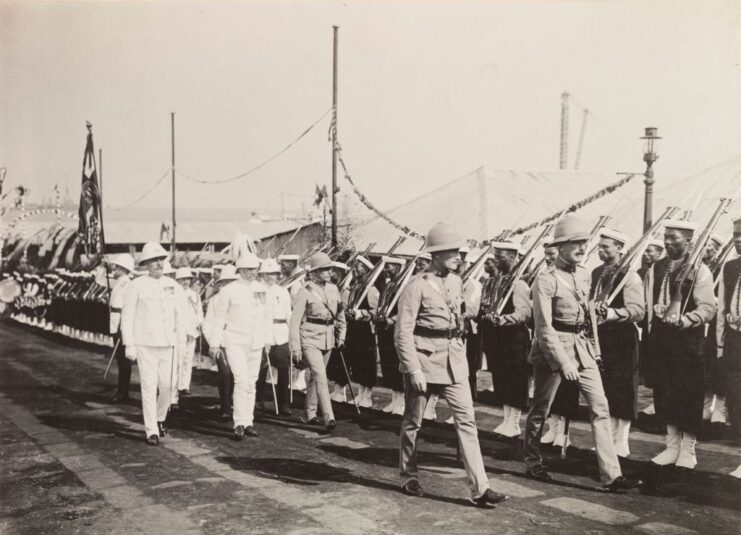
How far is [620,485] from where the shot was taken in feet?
20.5

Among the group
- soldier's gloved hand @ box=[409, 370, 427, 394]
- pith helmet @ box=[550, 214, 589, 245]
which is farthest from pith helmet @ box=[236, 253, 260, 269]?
pith helmet @ box=[550, 214, 589, 245]

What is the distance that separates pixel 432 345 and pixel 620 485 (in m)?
1.83

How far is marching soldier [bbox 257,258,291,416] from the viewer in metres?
10.4

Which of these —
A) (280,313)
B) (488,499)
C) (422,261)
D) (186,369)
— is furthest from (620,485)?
(186,369)

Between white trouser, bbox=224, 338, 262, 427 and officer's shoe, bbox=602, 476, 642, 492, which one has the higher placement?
white trouser, bbox=224, 338, 262, 427

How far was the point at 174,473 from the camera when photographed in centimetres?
721

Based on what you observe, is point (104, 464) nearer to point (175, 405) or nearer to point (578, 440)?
A: point (175, 405)

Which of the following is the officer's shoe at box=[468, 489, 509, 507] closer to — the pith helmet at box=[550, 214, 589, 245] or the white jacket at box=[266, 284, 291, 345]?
the pith helmet at box=[550, 214, 589, 245]

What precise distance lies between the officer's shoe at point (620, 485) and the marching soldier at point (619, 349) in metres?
1.41

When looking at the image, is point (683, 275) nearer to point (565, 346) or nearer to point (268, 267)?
point (565, 346)

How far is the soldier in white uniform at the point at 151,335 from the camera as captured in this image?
28.4ft

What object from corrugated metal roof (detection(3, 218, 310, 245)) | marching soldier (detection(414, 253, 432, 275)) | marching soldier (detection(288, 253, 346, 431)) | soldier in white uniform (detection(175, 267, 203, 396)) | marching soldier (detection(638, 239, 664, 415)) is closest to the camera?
marching soldier (detection(638, 239, 664, 415))

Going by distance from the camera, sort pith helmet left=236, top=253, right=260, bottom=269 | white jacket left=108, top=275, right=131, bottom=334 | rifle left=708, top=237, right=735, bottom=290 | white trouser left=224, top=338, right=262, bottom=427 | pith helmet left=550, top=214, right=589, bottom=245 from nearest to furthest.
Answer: pith helmet left=550, top=214, right=589, bottom=245 → rifle left=708, top=237, right=735, bottom=290 → white trouser left=224, top=338, right=262, bottom=427 → pith helmet left=236, top=253, right=260, bottom=269 → white jacket left=108, top=275, right=131, bottom=334

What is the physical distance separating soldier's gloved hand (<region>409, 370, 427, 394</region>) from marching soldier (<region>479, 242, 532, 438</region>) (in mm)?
2687
